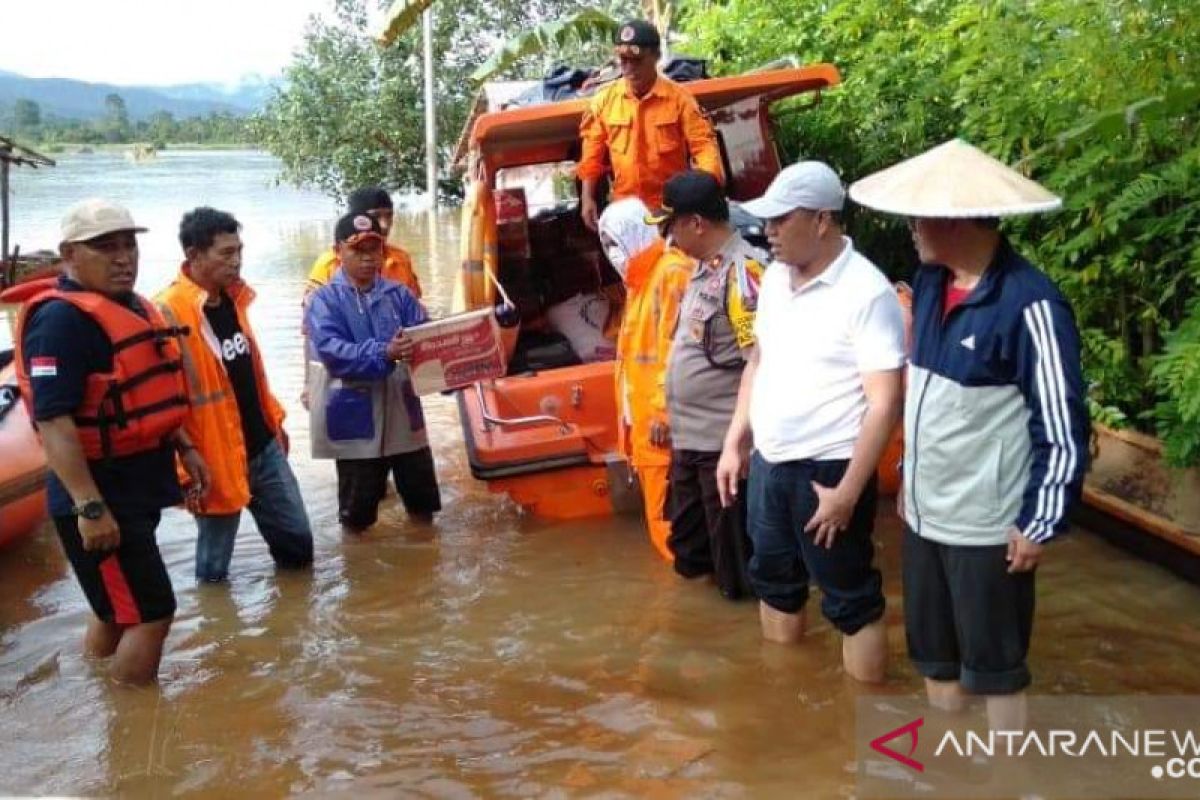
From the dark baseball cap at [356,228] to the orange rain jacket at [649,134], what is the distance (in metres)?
1.44

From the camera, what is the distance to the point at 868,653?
13.2ft

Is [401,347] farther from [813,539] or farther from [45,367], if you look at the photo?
[813,539]

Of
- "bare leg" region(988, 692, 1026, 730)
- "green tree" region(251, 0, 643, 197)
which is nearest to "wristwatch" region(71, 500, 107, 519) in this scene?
"bare leg" region(988, 692, 1026, 730)

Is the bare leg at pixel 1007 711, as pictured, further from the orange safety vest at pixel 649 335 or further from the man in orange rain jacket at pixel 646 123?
the man in orange rain jacket at pixel 646 123

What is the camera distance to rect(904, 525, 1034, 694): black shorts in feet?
10.3

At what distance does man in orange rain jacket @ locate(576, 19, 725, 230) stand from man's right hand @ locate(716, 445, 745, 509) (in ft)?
8.50

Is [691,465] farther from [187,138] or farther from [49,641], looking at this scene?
[187,138]

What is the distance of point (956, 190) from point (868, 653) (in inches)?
65.9

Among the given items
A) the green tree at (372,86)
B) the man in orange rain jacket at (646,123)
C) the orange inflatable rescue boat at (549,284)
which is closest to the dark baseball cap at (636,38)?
the man in orange rain jacket at (646,123)

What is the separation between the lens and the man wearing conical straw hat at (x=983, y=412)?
9.58 feet

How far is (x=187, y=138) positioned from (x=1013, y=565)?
132 metres

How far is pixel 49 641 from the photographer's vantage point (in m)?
5.08

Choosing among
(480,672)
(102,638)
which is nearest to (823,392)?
(480,672)

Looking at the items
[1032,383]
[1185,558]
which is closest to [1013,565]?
[1032,383]
